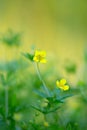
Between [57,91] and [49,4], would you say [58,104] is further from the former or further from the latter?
[49,4]

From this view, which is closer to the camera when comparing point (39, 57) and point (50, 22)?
point (39, 57)

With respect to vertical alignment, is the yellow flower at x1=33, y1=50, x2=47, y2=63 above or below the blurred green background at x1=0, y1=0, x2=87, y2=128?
above

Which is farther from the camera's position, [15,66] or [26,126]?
[15,66]

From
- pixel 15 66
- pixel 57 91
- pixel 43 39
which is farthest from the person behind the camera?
pixel 43 39

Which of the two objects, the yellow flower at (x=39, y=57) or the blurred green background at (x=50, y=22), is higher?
the yellow flower at (x=39, y=57)

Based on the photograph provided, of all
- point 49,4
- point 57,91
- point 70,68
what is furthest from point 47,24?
point 57,91

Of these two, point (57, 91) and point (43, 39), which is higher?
point (57, 91)

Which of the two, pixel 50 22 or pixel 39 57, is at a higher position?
pixel 39 57

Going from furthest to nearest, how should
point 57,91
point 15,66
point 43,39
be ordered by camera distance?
point 43,39 → point 15,66 → point 57,91

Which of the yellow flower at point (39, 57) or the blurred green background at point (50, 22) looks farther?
the blurred green background at point (50, 22)

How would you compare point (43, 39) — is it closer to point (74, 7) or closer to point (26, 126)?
point (74, 7)

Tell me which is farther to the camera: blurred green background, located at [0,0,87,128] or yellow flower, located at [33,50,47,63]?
blurred green background, located at [0,0,87,128]
